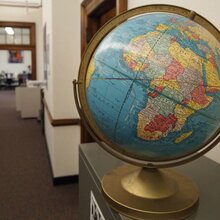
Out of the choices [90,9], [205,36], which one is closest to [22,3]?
[90,9]

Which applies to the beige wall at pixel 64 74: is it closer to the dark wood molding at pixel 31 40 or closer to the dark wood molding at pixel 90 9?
the dark wood molding at pixel 90 9

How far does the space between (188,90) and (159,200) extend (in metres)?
0.28

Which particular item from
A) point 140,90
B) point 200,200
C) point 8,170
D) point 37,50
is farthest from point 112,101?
point 37,50

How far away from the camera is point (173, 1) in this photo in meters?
1.14

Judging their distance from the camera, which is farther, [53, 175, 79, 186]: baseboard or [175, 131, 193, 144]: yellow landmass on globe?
[53, 175, 79, 186]: baseboard

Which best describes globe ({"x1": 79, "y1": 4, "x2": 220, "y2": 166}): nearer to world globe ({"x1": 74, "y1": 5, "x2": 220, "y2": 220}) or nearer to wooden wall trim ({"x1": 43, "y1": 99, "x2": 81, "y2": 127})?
world globe ({"x1": 74, "y1": 5, "x2": 220, "y2": 220})

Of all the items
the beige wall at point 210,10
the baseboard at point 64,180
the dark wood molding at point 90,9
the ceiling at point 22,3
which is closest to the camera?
the beige wall at point 210,10

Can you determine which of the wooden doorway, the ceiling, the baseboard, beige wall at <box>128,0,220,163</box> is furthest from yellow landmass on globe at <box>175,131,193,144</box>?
the ceiling

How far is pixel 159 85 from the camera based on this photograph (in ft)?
1.71

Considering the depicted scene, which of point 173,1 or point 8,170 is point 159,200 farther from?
point 8,170

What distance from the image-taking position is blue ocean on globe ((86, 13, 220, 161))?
53cm

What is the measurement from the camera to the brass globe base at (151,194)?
586 mm

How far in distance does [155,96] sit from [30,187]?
271 centimetres

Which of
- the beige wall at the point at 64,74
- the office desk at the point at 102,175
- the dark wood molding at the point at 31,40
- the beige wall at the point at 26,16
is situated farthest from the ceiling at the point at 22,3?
the office desk at the point at 102,175
